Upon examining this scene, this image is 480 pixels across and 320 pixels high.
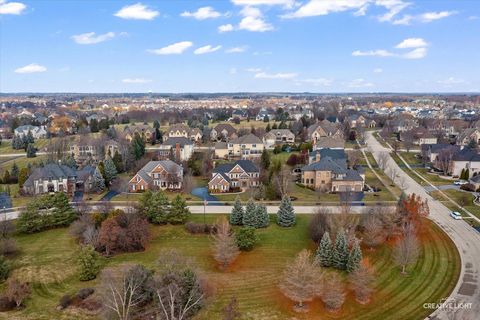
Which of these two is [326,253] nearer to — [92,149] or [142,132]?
[92,149]

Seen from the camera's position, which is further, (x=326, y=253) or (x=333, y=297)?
(x=326, y=253)

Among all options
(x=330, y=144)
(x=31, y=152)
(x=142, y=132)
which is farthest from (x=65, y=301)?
(x=142, y=132)

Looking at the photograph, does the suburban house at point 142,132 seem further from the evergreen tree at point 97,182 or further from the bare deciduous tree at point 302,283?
the bare deciduous tree at point 302,283

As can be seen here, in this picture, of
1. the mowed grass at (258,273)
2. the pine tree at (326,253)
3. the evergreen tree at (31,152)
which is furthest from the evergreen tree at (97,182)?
the pine tree at (326,253)

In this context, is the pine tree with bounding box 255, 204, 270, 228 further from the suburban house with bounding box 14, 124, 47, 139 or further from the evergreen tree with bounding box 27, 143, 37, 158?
the suburban house with bounding box 14, 124, 47, 139

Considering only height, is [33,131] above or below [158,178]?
above

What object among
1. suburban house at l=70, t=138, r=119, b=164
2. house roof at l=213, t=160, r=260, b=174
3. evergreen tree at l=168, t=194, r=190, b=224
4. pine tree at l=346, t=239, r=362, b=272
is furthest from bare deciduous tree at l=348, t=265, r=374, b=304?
suburban house at l=70, t=138, r=119, b=164
